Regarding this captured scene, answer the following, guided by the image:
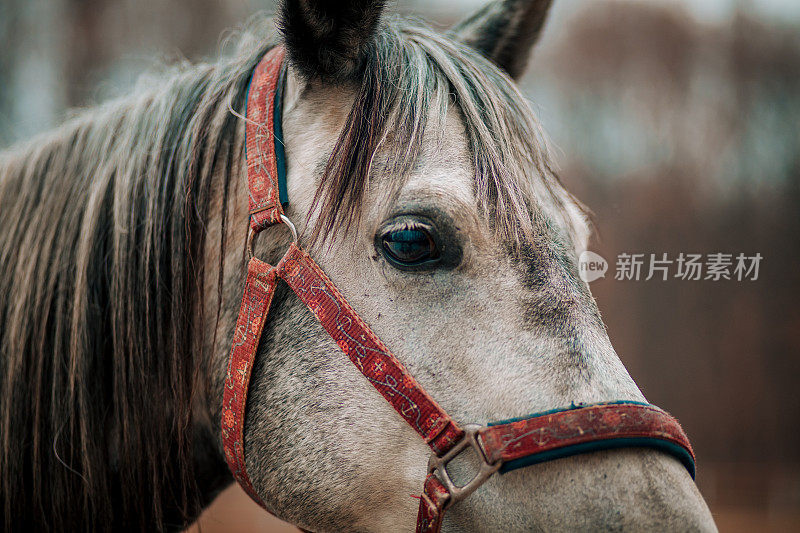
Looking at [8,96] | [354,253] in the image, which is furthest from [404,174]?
[8,96]

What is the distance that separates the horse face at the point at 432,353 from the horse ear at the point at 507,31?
20.8 inches

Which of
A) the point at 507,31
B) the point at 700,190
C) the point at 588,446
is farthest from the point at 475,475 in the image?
the point at 700,190

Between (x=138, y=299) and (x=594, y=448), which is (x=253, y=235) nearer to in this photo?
(x=138, y=299)

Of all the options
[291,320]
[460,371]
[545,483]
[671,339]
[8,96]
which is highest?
[8,96]

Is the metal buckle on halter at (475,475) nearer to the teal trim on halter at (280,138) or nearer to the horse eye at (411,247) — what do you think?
the horse eye at (411,247)

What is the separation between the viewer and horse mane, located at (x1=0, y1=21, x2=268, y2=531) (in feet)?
4.09

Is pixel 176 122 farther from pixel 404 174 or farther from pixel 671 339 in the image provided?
pixel 671 339

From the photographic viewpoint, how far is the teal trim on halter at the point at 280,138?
1.15 metres

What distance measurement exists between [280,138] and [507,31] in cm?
79

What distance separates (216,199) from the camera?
1.30 metres

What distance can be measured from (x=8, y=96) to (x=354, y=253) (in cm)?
558

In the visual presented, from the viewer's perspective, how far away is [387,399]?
0.99 metres

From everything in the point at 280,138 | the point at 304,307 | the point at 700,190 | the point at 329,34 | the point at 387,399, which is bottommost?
the point at 700,190

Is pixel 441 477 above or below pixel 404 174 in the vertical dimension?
below
